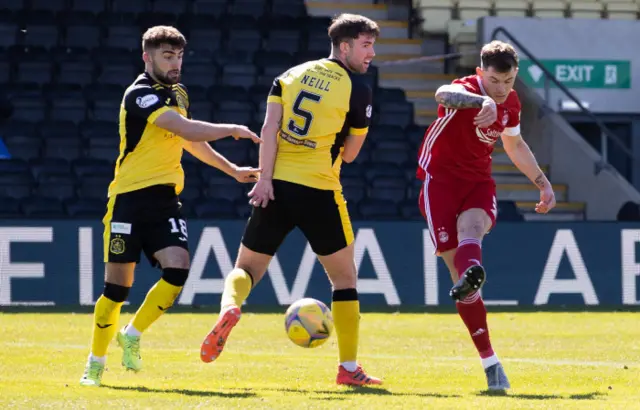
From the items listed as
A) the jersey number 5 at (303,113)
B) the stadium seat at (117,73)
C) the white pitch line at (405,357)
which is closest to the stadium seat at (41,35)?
the stadium seat at (117,73)

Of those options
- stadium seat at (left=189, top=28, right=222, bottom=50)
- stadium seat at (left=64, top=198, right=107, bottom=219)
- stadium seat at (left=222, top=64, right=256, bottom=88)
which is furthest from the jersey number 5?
stadium seat at (left=189, top=28, right=222, bottom=50)

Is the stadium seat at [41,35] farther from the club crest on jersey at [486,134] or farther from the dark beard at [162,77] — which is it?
the club crest on jersey at [486,134]

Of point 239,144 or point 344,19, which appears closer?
point 344,19

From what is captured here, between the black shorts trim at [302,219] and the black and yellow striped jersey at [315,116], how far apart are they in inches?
2.6

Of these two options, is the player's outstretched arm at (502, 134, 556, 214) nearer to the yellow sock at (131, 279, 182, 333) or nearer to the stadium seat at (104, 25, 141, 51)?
the yellow sock at (131, 279, 182, 333)

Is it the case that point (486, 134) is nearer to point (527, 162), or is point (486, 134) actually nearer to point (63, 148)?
point (527, 162)

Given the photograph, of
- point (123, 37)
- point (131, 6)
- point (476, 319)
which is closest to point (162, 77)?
point (476, 319)

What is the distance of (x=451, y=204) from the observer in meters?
8.20

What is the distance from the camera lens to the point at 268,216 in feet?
26.3

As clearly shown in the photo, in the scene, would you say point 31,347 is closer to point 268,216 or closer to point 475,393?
point 268,216

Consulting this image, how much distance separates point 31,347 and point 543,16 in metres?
14.5

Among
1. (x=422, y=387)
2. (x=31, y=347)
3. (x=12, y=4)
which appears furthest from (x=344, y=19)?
(x=12, y=4)

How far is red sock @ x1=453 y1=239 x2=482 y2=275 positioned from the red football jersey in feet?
1.77

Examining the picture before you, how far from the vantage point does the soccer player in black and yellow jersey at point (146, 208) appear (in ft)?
26.5
